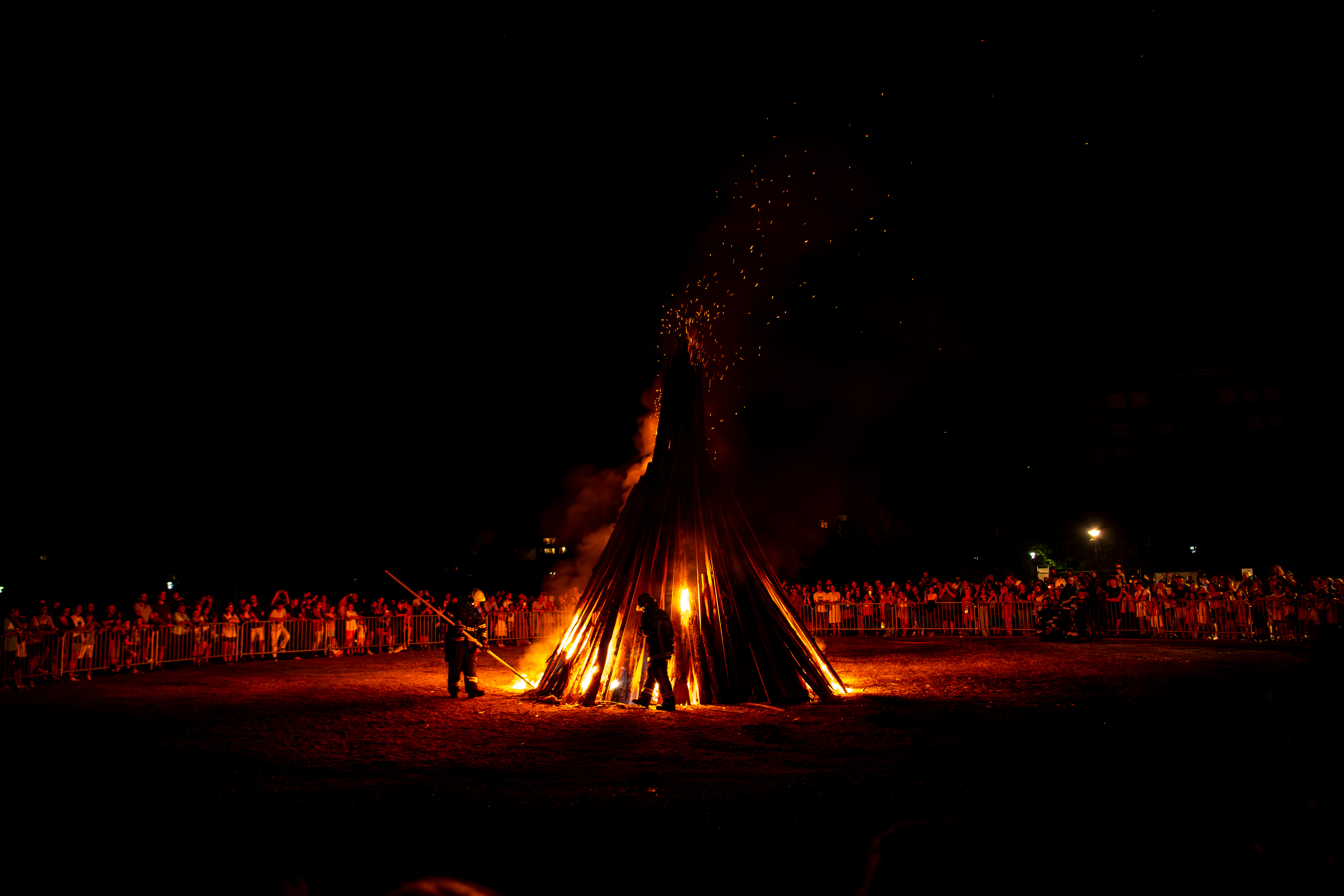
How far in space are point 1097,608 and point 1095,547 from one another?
2246 cm

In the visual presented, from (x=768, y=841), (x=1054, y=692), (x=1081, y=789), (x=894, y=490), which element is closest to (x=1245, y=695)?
(x=1054, y=692)

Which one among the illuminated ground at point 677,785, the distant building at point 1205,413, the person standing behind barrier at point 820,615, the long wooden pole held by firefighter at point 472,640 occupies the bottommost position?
the person standing behind barrier at point 820,615

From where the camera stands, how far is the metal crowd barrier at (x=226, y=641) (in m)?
15.6

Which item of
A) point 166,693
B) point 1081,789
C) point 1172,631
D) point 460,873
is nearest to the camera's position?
point 460,873

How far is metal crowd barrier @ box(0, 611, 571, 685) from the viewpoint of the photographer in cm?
1556

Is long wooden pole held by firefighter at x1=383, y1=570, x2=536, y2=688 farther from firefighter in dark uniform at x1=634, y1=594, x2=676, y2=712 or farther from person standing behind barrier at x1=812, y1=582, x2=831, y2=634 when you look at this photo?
person standing behind barrier at x1=812, y1=582, x2=831, y2=634

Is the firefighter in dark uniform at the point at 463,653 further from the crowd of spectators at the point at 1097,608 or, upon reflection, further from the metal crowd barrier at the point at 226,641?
the crowd of spectators at the point at 1097,608

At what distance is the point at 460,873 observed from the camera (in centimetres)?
469

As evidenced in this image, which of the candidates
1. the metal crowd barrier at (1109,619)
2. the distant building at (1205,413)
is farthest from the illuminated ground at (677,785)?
the distant building at (1205,413)

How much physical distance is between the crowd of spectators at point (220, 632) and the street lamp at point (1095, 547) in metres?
26.9

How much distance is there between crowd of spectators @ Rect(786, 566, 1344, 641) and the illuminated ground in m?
8.18

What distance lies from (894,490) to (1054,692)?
3159 cm

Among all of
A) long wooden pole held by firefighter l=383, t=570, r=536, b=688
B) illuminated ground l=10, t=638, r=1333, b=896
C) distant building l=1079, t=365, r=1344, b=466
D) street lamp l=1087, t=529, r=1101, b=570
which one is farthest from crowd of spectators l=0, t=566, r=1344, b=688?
distant building l=1079, t=365, r=1344, b=466

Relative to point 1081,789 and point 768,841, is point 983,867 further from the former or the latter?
point 1081,789
